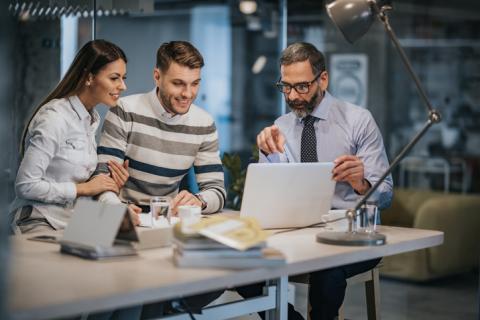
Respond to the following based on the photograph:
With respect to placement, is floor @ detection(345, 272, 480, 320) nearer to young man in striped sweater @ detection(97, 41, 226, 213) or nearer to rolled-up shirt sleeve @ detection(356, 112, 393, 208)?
rolled-up shirt sleeve @ detection(356, 112, 393, 208)

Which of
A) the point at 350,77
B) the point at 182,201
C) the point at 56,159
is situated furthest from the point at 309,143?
the point at 350,77

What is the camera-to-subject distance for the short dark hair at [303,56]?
356 centimetres

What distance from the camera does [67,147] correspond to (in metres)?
3.26

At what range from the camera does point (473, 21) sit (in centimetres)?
843

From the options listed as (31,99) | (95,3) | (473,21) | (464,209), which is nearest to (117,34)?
(31,99)

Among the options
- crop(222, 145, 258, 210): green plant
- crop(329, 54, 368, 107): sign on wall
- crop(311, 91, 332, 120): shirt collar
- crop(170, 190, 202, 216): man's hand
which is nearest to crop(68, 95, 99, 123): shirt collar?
crop(170, 190, 202, 216): man's hand

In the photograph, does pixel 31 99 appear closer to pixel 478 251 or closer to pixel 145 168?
pixel 145 168

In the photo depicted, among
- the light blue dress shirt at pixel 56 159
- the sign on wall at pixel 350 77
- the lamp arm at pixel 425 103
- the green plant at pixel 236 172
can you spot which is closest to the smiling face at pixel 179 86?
the light blue dress shirt at pixel 56 159

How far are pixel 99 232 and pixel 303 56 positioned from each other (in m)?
1.50

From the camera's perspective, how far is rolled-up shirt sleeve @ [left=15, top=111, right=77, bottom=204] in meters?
3.11

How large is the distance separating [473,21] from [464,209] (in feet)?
9.73

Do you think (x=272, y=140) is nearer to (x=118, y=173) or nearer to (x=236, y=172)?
(x=118, y=173)

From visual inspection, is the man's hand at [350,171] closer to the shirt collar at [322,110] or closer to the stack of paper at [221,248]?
the shirt collar at [322,110]

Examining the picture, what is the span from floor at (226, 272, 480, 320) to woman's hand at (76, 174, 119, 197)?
2.26 meters
